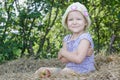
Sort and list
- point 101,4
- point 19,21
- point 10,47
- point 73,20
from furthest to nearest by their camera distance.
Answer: point 101,4 → point 19,21 → point 10,47 → point 73,20

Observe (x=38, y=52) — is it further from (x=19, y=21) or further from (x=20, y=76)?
(x=20, y=76)

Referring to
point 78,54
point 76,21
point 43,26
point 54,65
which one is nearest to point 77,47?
point 78,54

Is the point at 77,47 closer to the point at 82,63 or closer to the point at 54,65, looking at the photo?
the point at 82,63

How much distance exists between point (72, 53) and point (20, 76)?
59 centimetres

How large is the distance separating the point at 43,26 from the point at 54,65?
236 centimetres

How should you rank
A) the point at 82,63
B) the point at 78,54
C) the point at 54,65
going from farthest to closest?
the point at 54,65
the point at 82,63
the point at 78,54

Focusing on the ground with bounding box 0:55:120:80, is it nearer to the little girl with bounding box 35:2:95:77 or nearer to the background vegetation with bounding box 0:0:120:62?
the little girl with bounding box 35:2:95:77

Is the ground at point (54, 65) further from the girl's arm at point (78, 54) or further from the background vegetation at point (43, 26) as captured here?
the background vegetation at point (43, 26)

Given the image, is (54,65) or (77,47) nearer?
(77,47)

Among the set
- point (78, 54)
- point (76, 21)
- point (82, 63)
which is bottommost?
point (82, 63)

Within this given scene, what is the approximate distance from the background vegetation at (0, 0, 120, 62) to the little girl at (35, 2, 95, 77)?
7.24 ft

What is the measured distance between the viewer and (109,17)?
8.53 m

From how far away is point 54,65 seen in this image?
5793 mm

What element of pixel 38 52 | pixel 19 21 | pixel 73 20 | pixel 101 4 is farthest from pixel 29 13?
pixel 73 20
